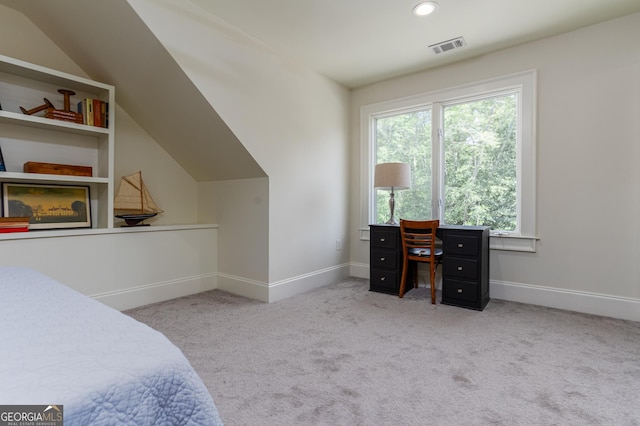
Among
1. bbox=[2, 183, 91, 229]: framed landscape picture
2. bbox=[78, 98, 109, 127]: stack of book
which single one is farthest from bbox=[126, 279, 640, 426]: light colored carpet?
bbox=[78, 98, 109, 127]: stack of book

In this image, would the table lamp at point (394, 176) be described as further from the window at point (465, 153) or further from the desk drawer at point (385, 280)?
the desk drawer at point (385, 280)

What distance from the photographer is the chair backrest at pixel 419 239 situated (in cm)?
313

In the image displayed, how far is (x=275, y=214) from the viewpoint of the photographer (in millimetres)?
3201

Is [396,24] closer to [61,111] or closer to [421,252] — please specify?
[421,252]

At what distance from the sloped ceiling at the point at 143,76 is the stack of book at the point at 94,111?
0.87ft

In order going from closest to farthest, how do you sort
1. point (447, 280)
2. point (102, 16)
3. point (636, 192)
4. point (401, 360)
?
point (401, 360)
point (102, 16)
point (636, 192)
point (447, 280)

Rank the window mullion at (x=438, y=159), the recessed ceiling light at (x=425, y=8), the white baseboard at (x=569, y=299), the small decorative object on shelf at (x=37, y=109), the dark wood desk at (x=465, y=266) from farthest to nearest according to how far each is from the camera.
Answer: the window mullion at (x=438, y=159)
the dark wood desk at (x=465, y=266)
the white baseboard at (x=569, y=299)
the small decorative object on shelf at (x=37, y=109)
the recessed ceiling light at (x=425, y=8)

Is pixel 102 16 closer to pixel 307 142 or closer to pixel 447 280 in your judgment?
pixel 307 142

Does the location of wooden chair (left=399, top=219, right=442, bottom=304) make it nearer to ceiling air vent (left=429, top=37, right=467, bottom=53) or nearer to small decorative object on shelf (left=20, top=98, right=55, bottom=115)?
ceiling air vent (left=429, top=37, right=467, bottom=53)

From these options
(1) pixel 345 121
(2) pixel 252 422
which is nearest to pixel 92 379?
(2) pixel 252 422

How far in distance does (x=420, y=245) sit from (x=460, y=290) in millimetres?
538

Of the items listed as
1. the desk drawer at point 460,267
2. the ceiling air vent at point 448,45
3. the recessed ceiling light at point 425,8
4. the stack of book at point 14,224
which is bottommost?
the desk drawer at point 460,267

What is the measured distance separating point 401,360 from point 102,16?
3131mm

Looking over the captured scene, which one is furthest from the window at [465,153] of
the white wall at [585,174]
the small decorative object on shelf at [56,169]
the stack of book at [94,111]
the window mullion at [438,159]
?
the small decorative object on shelf at [56,169]
